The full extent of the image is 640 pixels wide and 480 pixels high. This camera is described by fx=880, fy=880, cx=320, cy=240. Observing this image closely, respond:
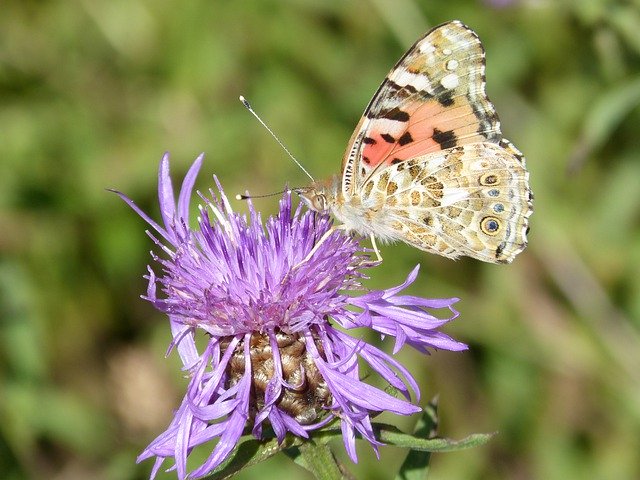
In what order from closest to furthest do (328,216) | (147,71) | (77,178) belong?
1. (328,216)
2. (77,178)
3. (147,71)

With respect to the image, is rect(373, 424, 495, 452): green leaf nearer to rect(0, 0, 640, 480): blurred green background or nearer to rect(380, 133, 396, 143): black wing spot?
rect(380, 133, 396, 143): black wing spot

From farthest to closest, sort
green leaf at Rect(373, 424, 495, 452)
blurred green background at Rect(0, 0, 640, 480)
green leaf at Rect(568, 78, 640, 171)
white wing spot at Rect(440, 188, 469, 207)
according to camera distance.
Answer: blurred green background at Rect(0, 0, 640, 480), green leaf at Rect(568, 78, 640, 171), white wing spot at Rect(440, 188, 469, 207), green leaf at Rect(373, 424, 495, 452)

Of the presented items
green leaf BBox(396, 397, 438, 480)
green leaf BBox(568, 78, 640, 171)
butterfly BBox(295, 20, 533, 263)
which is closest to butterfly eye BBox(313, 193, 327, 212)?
butterfly BBox(295, 20, 533, 263)

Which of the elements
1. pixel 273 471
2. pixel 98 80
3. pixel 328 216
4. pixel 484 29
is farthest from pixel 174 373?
pixel 484 29

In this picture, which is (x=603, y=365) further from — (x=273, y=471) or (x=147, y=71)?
(x=147, y=71)

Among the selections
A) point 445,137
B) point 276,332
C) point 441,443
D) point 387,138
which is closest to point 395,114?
point 387,138

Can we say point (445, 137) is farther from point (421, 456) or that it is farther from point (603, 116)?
point (421, 456)
